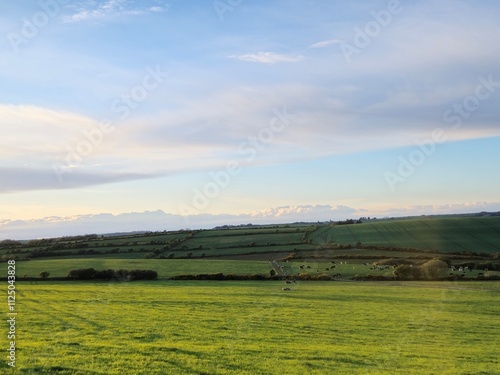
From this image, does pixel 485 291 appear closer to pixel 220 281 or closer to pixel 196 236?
pixel 220 281

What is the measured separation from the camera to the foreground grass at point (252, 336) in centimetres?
1766

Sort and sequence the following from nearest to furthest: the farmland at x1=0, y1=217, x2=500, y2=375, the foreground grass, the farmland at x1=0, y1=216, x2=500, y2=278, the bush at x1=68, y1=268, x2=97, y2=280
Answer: the foreground grass < the farmland at x1=0, y1=217, x2=500, y2=375 < the bush at x1=68, y1=268, x2=97, y2=280 < the farmland at x1=0, y1=216, x2=500, y2=278

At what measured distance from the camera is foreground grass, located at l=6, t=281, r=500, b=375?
57.9ft

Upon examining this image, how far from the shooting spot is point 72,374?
49.9 feet

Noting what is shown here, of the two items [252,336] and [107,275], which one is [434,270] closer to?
[107,275]

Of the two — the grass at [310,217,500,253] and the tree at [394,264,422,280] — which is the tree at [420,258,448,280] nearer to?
the tree at [394,264,422,280]

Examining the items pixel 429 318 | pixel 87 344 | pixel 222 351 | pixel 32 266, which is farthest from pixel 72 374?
pixel 32 266

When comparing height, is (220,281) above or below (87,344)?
below

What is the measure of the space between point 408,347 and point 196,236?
125518 millimetres

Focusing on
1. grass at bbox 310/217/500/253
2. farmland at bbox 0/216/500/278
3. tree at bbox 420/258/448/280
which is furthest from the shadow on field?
grass at bbox 310/217/500/253

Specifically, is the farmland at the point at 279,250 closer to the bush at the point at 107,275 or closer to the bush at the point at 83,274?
the bush at the point at 107,275

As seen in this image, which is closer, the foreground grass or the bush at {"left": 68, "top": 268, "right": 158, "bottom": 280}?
the foreground grass

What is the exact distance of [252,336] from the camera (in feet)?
80.4

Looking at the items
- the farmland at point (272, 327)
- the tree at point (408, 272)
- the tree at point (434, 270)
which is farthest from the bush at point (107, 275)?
the tree at point (434, 270)
